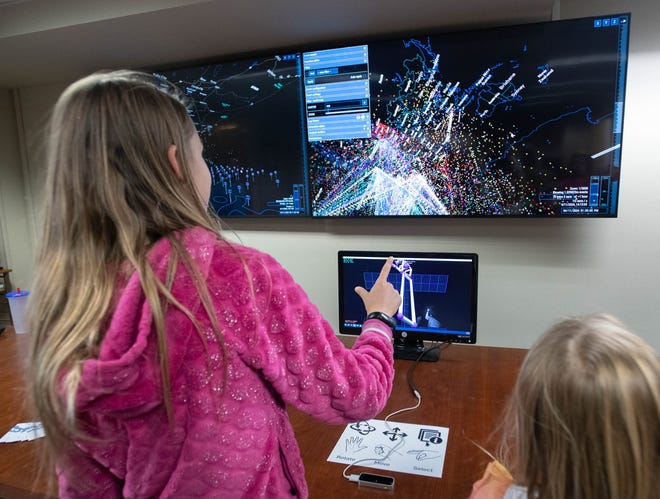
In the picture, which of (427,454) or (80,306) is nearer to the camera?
(80,306)

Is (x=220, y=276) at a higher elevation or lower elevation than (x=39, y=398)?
higher

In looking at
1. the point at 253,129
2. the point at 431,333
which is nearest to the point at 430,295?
the point at 431,333

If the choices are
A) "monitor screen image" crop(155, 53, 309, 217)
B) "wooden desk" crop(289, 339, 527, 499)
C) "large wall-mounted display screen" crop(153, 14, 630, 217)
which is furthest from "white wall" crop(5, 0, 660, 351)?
"wooden desk" crop(289, 339, 527, 499)

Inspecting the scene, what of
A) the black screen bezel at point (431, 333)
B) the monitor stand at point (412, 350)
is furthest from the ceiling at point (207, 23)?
the monitor stand at point (412, 350)

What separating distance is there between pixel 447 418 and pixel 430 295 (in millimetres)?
561

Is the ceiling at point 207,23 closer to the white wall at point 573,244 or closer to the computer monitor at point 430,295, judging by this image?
the white wall at point 573,244

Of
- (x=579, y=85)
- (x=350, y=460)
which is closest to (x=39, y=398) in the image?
(x=350, y=460)

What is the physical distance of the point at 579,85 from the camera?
189 centimetres

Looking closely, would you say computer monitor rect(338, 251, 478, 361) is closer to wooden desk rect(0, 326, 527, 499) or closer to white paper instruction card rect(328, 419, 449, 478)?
wooden desk rect(0, 326, 527, 499)

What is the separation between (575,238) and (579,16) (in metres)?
0.99

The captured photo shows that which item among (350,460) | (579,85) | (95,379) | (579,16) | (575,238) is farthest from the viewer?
(575,238)

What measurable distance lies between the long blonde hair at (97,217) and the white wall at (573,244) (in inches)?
70.9

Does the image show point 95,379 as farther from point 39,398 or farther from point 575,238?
point 575,238

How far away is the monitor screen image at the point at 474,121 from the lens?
6.19 ft
